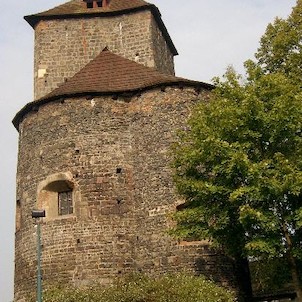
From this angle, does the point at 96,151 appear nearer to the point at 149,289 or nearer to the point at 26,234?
the point at 26,234

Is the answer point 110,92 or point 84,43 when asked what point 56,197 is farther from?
point 84,43

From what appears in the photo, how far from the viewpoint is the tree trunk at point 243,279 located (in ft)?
58.6

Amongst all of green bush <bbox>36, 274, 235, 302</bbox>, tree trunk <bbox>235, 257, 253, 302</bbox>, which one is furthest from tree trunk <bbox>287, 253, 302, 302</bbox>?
tree trunk <bbox>235, 257, 253, 302</bbox>

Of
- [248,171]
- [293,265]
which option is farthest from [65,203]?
[293,265]

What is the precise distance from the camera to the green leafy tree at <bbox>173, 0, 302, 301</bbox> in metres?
13.8

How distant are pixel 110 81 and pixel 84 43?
4.68 m

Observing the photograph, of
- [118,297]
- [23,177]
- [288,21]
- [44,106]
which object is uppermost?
[288,21]

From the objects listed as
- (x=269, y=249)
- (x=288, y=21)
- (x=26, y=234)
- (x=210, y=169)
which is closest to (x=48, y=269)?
(x=26, y=234)

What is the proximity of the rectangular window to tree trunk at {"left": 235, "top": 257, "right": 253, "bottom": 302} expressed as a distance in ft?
18.6

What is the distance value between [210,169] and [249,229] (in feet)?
6.51

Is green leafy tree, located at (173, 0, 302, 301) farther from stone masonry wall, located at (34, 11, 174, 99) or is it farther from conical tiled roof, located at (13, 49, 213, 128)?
stone masonry wall, located at (34, 11, 174, 99)

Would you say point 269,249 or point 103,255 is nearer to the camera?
point 269,249

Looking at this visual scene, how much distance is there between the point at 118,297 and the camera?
49.2 feet

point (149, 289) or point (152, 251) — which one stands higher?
point (152, 251)
